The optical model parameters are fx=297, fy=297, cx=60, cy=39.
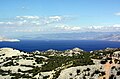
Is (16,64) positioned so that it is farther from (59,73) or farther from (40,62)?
(59,73)

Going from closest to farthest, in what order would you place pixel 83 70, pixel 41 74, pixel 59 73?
pixel 83 70 → pixel 59 73 → pixel 41 74

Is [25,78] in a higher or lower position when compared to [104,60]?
lower

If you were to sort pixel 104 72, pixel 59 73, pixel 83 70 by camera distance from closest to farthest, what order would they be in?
1. pixel 104 72
2. pixel 83 70
3. pixel 59 73

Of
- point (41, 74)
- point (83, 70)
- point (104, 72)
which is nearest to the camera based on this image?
point (104, 72)

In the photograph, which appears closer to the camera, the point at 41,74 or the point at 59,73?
the point at 59,73

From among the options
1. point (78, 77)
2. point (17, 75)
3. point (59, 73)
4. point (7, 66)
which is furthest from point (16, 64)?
point (78, 77)

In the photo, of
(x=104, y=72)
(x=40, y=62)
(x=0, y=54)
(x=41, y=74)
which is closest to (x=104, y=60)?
(x=104, y=72)

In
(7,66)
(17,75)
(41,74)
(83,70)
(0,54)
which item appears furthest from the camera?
(0,54)

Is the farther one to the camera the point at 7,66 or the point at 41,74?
the point at 7,66

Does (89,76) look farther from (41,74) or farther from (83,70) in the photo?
(41,74)
